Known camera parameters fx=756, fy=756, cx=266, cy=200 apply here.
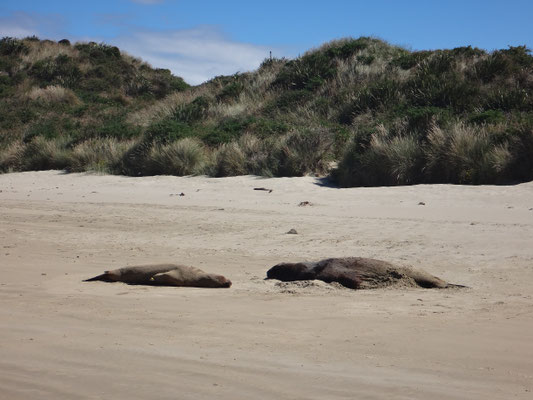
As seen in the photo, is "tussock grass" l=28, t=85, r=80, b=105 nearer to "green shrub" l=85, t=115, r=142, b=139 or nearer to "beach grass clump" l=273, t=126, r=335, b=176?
"green shrub" l=85, t=115, r=142, b=139

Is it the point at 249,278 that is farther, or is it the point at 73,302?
Answer: the point at 249,278

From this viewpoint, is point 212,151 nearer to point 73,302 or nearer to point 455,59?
point 455,59

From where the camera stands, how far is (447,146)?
1625 centimetres

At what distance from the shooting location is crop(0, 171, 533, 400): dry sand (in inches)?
162

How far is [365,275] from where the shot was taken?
729 cm

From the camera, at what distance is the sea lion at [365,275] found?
7.23 m

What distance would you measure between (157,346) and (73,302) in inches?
69.3

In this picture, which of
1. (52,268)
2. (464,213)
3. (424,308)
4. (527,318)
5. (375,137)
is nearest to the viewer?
(527,318)

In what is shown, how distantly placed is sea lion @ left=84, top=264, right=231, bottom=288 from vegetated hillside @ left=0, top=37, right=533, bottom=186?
9.25 m

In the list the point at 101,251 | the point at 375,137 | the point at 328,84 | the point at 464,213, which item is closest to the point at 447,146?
the point at 375,137

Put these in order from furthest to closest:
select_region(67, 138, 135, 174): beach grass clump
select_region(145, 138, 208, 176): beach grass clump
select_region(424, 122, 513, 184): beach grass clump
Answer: select_region(67, 138, 135, 174): beach grass clump < select_region(145, 138, 208, 176): beach grass clump < select_region(424, 122, 513, 184): beach grass clump

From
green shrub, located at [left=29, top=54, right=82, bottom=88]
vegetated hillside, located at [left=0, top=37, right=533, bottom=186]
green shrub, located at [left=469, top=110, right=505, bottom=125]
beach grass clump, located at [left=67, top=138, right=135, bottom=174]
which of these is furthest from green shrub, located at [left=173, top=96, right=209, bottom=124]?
green shrub, located at [left=29, top=54, right=82, bottom=88]

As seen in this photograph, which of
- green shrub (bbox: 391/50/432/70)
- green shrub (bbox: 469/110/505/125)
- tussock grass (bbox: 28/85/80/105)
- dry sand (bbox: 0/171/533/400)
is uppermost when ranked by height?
green shrub (bbox: 391/50/432/70)

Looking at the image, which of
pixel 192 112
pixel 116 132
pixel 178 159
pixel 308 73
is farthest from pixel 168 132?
pixel 308 73
